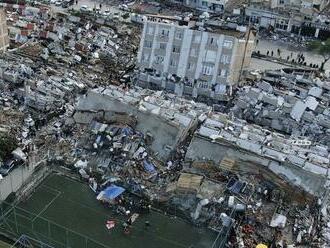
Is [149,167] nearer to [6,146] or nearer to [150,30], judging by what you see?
[6,146]

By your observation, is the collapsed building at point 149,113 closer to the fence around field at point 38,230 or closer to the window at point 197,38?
the window at point 197,38

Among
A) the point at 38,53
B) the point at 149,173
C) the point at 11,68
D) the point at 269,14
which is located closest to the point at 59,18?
the point at 38,53

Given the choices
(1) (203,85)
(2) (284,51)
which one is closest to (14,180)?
(1) (203,85)

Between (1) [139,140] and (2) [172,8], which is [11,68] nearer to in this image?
(1) [139,140]

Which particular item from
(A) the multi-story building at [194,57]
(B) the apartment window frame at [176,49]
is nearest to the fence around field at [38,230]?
(A) the multi-story building at [194,57]

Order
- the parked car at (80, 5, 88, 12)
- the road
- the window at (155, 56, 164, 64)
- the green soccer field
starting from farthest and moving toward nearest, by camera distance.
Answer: the parked car at (80, 5, 88, 12) → the road → the window at (155, 56, 164, 64) → the green soccer field

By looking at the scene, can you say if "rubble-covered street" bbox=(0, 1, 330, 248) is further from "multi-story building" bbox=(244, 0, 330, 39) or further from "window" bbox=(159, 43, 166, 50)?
"multi-story building" bbox=(244, 0, 330, 39)

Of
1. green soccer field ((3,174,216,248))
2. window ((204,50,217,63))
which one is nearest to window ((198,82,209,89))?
window ((204,50,217,63))
